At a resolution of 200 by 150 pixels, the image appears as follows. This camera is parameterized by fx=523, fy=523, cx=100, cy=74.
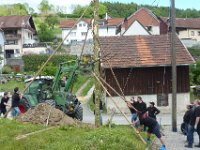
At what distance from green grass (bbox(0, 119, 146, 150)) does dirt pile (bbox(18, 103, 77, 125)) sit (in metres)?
1.69

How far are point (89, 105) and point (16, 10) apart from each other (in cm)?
11884

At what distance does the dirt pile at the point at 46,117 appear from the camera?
20.8m

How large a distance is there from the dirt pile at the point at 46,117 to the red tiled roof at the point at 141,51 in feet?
35.7

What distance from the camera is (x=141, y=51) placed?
34000 mm

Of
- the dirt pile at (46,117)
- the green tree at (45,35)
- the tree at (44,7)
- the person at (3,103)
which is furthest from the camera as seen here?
the tree at (44,7)

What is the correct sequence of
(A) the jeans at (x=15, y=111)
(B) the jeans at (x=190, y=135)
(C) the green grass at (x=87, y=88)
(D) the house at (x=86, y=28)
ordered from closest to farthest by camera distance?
1. (B) the jeans at (x=190, y=135)
2. (A) the jeans at (x=15, y=111)
3. (C) the green grass at (x=87, y=88)
4. (D) the house at (x=86, y=28)

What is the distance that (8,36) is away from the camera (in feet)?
258

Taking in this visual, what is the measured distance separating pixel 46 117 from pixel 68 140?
14.2ft

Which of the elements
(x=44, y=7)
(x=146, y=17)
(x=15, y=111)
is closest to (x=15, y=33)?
(x=146, y=17)

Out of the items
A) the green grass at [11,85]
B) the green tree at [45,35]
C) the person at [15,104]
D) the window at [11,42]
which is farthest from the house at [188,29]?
the person at [15,104]

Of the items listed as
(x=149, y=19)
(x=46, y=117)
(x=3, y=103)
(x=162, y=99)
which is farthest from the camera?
(x=149, y=19)

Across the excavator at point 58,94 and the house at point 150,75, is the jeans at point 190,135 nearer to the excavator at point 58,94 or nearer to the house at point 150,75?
the excavator at point 58,94

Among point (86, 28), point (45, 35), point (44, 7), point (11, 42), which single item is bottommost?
point (11, 42)

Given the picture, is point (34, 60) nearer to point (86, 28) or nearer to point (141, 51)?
point (86, 28)
